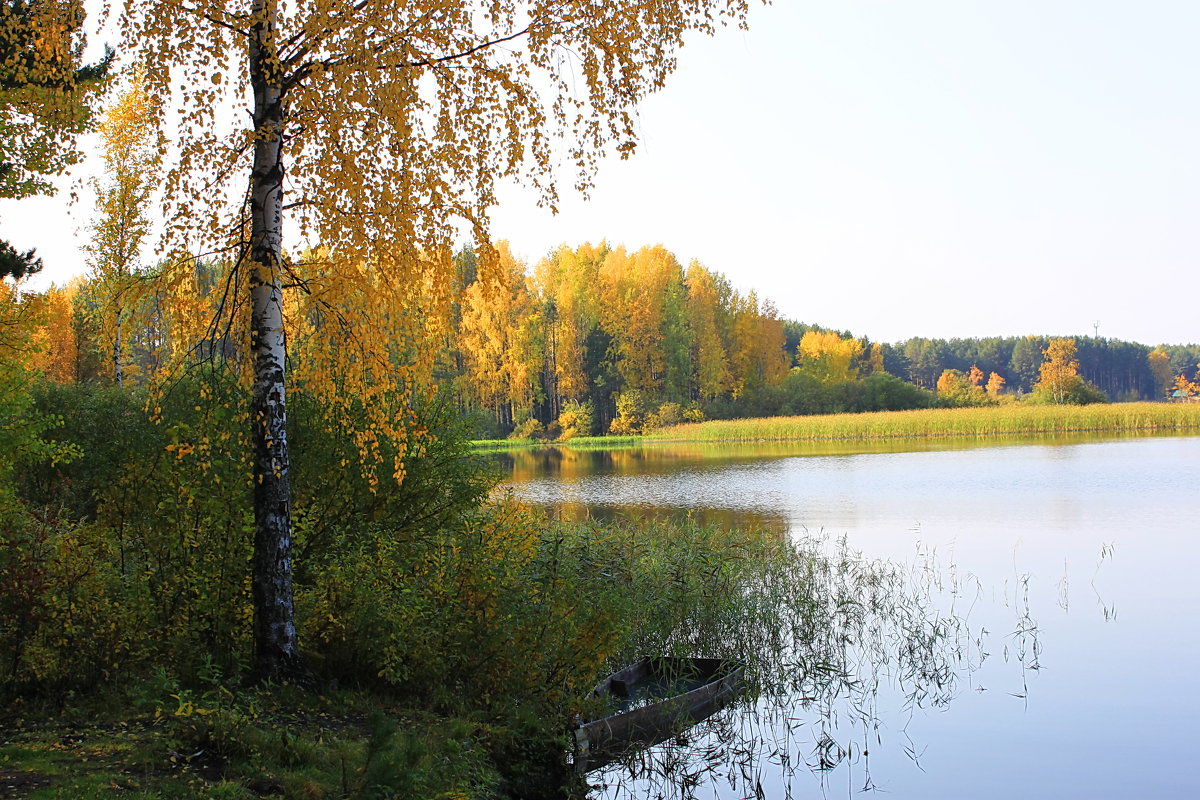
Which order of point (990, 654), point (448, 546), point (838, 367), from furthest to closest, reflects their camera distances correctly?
point (838, 367), point (990, 654), point (448, 546)

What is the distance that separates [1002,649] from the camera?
980cm

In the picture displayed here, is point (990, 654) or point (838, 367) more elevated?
point (838, 367)

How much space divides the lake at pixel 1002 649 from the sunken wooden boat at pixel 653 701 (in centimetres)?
18

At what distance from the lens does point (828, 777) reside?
6.95 m

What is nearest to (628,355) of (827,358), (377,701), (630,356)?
(630,356)

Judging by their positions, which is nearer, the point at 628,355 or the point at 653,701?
the point at 653,701

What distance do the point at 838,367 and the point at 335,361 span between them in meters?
71.5

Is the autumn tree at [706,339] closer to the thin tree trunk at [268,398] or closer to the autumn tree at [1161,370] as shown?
the thin tree trunk at [268,398]

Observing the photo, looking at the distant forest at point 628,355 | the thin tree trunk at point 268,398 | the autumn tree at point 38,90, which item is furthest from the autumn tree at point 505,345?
the thin tree trunk at point 268,398

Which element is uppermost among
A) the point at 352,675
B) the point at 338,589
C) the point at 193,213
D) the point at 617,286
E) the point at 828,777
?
the point at 617,286

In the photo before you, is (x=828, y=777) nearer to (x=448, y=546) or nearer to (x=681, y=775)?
(x=681, y=775)

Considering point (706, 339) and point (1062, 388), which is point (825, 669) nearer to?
point (706, 339)

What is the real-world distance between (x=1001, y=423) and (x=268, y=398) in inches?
1820

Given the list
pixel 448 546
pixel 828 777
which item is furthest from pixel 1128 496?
pixel 448 546
